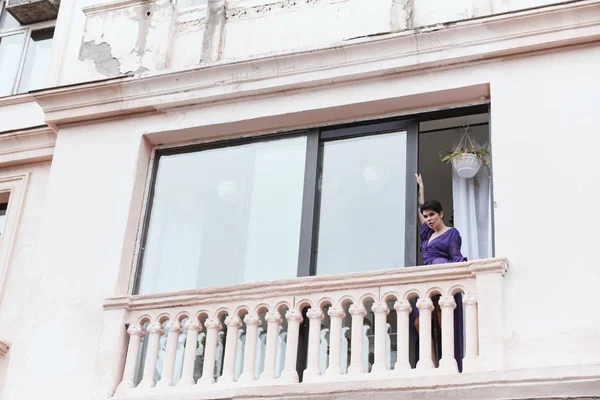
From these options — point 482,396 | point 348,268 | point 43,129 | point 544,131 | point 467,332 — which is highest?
point 43,129

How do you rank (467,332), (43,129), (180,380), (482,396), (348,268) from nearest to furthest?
(482,396), (467,332), (180,380), (348,268), (43,129)

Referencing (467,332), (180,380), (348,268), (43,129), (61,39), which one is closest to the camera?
(467,332)

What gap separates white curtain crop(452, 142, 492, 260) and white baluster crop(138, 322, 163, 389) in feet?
8.52

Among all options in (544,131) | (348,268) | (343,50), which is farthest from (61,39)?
(544,131)

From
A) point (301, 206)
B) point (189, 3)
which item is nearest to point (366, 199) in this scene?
point (301, 206)

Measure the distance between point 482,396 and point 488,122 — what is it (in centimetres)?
298

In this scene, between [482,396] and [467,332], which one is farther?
[467,332]

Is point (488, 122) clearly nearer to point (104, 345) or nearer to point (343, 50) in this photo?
point (343, 50)

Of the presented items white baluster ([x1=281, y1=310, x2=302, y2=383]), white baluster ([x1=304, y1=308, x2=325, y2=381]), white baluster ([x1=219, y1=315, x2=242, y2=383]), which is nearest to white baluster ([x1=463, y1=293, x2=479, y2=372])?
white baluster ([x1=304, y1=308, x2=325, y2=381])

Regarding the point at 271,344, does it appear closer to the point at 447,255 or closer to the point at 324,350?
the point at 324,350

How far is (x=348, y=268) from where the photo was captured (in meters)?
8.86

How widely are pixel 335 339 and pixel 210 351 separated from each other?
Result: 3.41 ft

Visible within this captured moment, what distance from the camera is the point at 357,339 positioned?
7977 millimetres

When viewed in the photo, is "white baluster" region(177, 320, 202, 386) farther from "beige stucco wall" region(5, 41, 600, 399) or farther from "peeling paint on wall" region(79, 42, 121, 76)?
"peeling paint on wall" region(79, 42, 121, 76)
